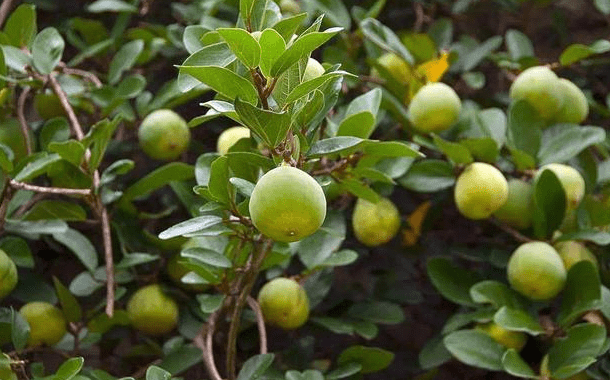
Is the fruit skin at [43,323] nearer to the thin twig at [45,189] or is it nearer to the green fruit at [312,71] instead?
the thin twig at [45,189]

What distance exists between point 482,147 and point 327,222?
23cm

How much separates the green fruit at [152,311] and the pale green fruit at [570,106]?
63 centimetres

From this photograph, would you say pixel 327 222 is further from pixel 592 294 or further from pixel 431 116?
pixel 592 294

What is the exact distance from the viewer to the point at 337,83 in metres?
0.90

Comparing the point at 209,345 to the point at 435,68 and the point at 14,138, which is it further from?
the point at 435,68

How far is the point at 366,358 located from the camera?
117 cm

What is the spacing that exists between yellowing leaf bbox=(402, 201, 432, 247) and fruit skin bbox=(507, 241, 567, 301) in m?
0.31

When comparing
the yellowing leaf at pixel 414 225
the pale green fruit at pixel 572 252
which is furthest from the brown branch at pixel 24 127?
the pale green fruit at pixel 572 252

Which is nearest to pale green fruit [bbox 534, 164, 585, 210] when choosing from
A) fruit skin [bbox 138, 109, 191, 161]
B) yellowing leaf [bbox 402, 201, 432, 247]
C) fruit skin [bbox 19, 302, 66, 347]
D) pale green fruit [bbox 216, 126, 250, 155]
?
yellowing leaf [bbox 402, 201, 432, 247]

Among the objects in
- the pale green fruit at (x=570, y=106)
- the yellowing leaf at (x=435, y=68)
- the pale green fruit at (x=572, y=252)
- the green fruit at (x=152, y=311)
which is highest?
the yellowing leaf at (x=435, y=68)

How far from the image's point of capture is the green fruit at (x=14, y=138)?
1.25 meters

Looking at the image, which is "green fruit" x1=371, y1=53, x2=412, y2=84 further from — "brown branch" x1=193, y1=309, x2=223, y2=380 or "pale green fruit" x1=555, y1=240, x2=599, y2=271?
"brown branch" x1=193, y1=309, x2=223, y2=380

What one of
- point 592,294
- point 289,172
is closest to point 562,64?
point 592,294

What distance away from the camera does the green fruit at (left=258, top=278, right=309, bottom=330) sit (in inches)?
44.5
